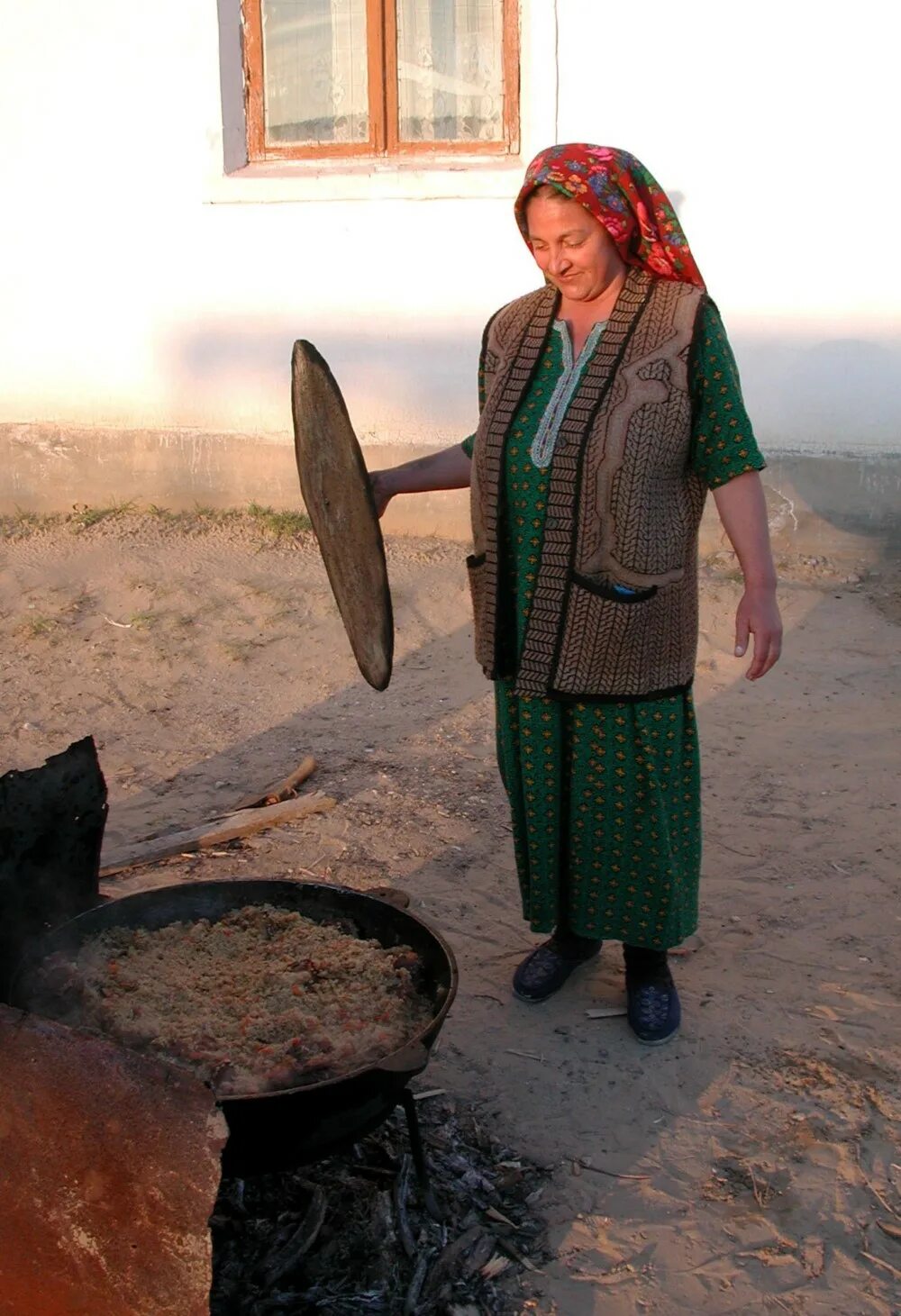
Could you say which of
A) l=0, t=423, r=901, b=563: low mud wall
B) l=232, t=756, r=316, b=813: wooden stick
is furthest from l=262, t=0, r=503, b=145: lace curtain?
l=232, t=756, r=316, b=813: wooden stick

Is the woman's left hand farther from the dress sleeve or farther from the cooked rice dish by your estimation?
the cooked rice dish

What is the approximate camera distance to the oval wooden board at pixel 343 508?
301cm

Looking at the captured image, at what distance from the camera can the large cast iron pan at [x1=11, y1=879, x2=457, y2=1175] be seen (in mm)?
2232

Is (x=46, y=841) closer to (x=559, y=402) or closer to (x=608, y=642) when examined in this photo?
(x=608, y=642)

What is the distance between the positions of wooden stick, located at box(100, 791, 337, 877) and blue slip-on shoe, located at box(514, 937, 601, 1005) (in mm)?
1234

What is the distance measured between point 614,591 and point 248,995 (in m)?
1.18

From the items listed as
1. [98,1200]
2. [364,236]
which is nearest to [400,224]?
[364,236]

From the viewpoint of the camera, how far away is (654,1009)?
3.35 m

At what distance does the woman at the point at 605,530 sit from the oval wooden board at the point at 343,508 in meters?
0.11

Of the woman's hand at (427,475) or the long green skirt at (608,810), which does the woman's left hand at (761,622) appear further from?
the woman's hand at (427,475)

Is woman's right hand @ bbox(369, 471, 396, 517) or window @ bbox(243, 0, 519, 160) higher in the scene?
window @ bbox(243, 0, 519, 160)

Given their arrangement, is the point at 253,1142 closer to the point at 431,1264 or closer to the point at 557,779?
the point at 431,1264

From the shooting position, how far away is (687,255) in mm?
2865

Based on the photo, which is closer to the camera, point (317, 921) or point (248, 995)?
point (248, 995)
